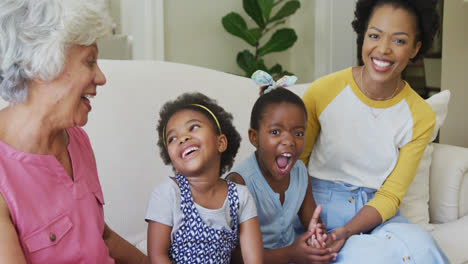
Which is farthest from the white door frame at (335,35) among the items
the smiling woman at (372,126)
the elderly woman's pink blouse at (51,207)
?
the elderly woman's pink blouse at (51,207)

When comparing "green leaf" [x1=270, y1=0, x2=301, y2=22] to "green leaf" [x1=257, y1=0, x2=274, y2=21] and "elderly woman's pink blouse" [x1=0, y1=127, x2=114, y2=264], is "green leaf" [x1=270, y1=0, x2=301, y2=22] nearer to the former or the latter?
"green leaf" [x1=257, y1=0, x2=274, y2=21]

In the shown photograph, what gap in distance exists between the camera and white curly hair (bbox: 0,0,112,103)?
1113mm

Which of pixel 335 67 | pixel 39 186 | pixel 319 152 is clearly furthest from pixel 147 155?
pixel 335 67

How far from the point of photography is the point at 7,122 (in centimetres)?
120

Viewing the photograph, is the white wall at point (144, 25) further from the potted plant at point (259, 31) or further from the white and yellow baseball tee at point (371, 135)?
the white and yellow baseball tee at point (371, 135)

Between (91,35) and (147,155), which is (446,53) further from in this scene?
(91,35)

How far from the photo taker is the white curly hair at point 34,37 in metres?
1.11

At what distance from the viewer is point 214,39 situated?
408cm

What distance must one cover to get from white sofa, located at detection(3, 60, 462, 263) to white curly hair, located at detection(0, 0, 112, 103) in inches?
27.7

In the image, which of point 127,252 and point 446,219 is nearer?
point 127,252

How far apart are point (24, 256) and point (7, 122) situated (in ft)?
1.01

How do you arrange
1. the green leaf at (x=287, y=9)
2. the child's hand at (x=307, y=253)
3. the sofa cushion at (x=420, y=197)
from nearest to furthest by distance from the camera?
the child's hand at (x=307, y=253), the sofa cushion at (x=420, y=197), the green leaf at (x=287, y=9)

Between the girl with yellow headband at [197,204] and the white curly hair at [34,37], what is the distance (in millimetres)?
402

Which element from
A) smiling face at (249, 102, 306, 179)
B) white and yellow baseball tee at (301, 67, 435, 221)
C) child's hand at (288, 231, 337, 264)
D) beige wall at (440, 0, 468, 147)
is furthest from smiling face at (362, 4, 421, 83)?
beige wall at (440, 0, 468, 147)
